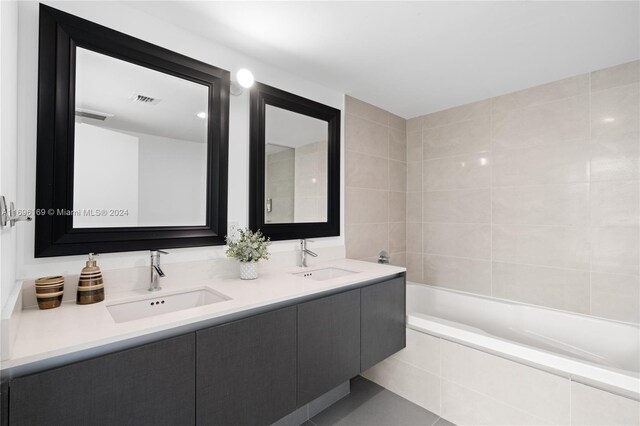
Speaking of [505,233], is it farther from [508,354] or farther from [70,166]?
[70,166]

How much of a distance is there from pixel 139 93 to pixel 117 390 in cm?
134

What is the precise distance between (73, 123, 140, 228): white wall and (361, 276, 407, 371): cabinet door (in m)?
1.35

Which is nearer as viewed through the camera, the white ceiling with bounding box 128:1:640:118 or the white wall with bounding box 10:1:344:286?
the white wall with bounding box 10:1:344:286

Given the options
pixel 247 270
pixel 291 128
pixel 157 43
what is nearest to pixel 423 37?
pixel 291 128

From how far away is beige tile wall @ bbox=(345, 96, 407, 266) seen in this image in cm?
262

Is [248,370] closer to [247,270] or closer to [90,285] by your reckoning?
[247,270]

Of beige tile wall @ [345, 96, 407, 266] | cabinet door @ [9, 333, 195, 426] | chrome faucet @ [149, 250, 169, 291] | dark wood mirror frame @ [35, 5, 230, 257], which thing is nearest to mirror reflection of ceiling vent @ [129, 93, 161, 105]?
dark wood mirror frame @ [35, 5, 230, 257]

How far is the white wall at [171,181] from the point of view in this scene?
1.55 m

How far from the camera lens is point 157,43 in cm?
159

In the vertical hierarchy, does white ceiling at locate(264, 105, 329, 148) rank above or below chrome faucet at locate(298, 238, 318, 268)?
above

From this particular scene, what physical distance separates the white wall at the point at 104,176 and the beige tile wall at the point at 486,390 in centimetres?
192

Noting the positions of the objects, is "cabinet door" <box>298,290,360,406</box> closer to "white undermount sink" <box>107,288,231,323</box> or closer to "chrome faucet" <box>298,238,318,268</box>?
"white undermount sink" <box>107,288,231,323</box>

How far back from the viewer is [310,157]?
7.57ft

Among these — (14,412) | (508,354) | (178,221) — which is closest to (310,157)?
(178,221)
